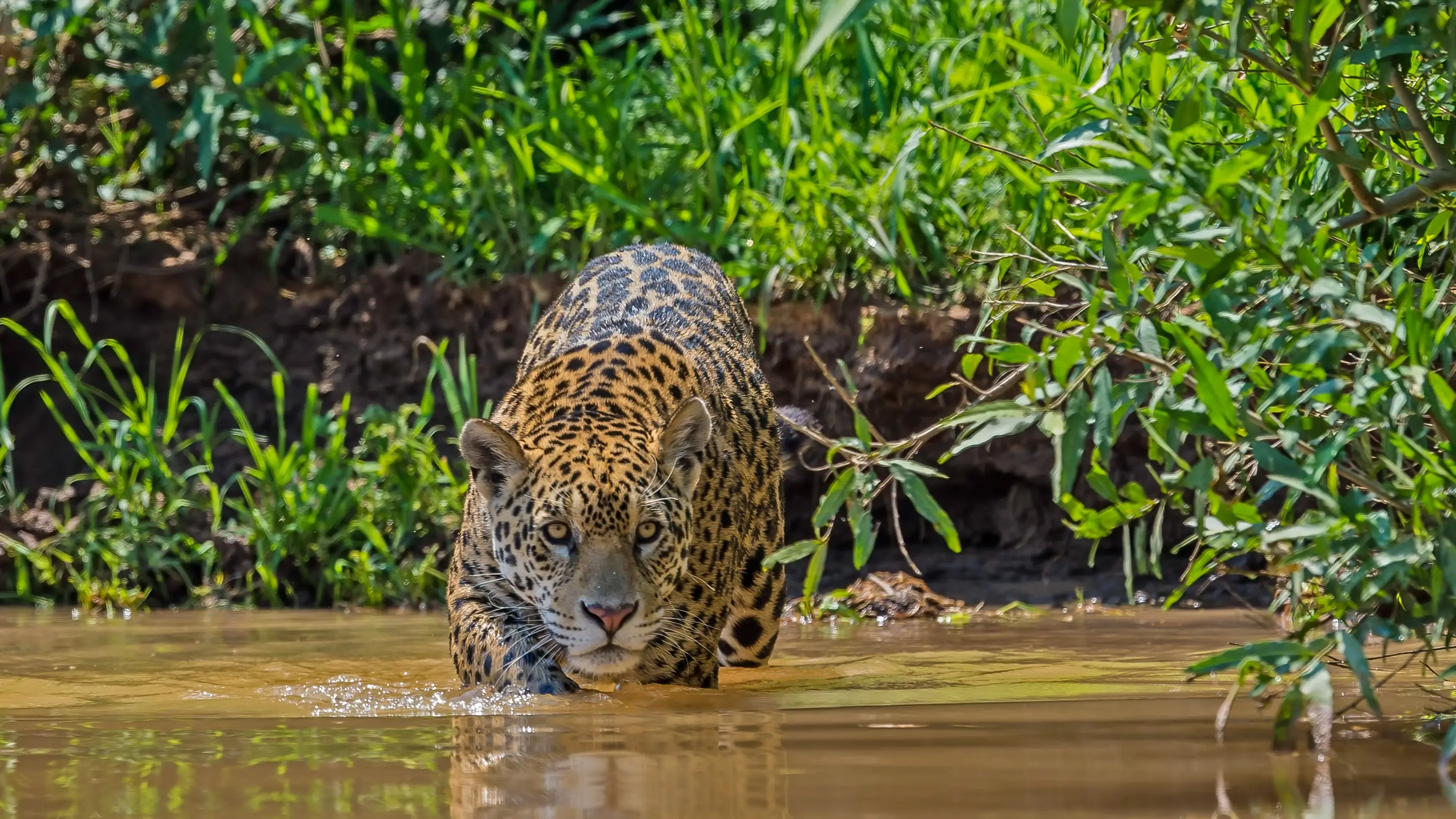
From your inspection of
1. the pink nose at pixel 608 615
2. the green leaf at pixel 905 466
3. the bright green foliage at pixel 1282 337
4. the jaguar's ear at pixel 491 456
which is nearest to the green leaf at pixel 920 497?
the green leaf at pixel 905 466

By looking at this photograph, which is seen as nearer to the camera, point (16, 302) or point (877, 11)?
point (877, 11)

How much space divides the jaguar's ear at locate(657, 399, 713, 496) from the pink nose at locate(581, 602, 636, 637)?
1.49ft

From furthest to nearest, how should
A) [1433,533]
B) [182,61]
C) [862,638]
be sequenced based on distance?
[182,61] < [862,638] < [1433,533]

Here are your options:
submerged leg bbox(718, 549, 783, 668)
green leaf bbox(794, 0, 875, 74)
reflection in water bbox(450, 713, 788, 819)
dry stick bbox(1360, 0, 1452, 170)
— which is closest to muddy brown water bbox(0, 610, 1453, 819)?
reflection in water bbox(450, 713, 788, 819)

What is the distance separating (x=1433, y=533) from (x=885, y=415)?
4.34m

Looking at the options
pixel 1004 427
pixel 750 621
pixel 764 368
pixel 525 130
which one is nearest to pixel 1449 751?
pixel 1004 427

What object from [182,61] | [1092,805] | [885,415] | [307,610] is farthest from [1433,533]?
[182,61]

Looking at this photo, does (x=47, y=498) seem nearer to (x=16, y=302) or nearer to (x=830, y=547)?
(x=16, y=302)

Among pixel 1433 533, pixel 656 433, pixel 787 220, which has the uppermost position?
pixel 787 220

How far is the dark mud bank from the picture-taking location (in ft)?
23.3

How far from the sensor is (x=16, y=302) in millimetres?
8766

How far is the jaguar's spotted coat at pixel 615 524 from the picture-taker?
4.48 meters

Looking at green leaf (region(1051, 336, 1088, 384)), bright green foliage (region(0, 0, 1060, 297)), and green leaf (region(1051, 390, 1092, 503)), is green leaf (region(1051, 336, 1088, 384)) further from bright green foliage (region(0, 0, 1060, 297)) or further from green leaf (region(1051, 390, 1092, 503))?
bright green foliage (region(0, 0, 1060, 297))

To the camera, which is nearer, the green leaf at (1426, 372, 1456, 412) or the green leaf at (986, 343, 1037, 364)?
the green leaf at (1426, 372, 1456, 412)
